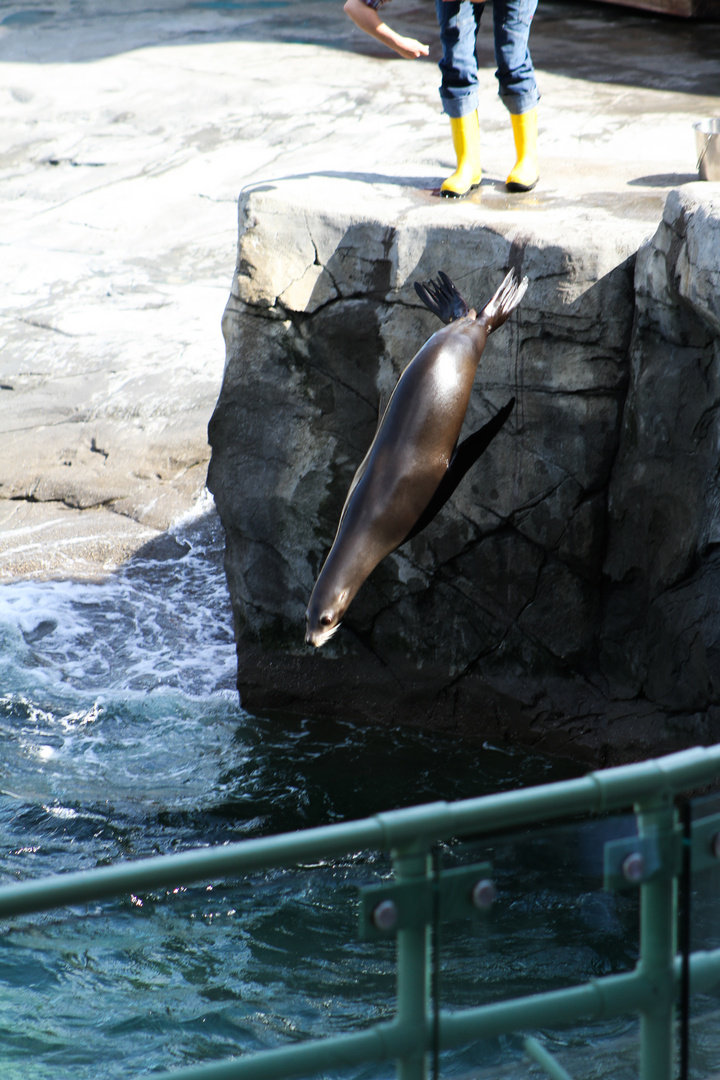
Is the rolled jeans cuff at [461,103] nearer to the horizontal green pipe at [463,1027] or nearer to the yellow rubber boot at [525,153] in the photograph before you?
the yellow rubber boot at [525,153]

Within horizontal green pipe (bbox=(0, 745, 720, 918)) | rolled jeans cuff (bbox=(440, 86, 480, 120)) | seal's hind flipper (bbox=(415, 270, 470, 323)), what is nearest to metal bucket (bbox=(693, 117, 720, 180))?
rolled jeans cuff (bbox=(440, 86, 480, 120))

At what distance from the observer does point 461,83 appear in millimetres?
4629

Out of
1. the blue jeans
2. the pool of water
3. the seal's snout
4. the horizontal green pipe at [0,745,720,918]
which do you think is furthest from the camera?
the blue jeans

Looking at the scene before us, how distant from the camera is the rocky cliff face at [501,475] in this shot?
4113mm

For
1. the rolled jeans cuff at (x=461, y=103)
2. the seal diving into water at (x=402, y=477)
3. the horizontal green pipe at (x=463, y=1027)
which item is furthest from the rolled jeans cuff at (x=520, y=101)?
the horizontal green pipe at (x=463, y=1027)

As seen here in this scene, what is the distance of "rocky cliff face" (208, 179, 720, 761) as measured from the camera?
4.11 metres

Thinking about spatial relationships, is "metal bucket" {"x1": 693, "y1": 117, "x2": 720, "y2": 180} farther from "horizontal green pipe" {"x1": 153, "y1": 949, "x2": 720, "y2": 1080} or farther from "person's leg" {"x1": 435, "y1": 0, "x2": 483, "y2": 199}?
"horizontal green pipe" {"x1": 153, "y1": 949, "x2": 720, "y2": 1080}

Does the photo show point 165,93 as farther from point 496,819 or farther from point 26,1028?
point 496,819

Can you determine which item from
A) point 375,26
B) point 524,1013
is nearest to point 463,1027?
point 524,1013

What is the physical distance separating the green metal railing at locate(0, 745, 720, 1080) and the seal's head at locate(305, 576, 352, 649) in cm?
144

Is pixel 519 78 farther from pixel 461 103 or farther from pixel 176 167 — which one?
pixel 176 167

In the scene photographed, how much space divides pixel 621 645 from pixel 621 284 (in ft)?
4.63

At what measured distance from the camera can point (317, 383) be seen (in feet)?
15.7

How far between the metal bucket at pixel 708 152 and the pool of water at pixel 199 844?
2.40 metres
